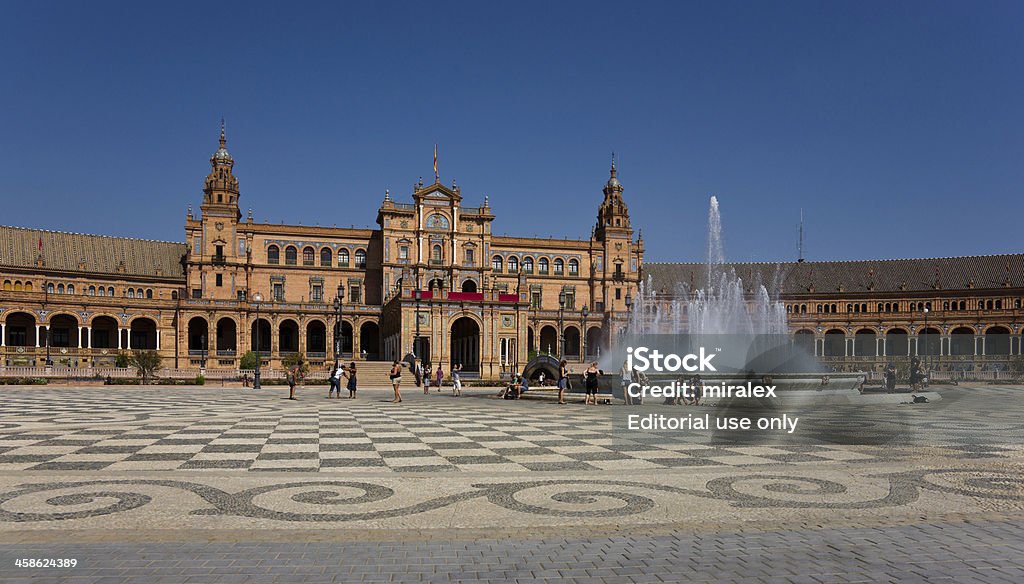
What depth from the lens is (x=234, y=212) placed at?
83250 mm

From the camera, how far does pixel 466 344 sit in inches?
2847

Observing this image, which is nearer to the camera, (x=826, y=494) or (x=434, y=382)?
(x=826, y=494)

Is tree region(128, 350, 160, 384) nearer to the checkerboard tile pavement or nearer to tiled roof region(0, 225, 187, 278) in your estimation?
the checkerboard tile pavement

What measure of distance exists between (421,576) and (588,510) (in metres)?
3.01

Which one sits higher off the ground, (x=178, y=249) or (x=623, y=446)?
(x=178, y=249)

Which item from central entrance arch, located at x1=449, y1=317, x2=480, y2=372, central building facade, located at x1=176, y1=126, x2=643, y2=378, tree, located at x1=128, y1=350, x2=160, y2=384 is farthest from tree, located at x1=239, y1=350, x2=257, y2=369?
central entrance arch, located at x1=449, y1=317, x2=480, y2=372

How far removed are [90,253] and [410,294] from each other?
4715 cm

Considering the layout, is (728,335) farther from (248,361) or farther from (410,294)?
(248,361)

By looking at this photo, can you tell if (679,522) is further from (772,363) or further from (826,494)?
(772,363)

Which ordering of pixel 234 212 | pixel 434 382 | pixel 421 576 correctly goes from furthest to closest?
pixel 234 212
pixel 434 382
pixel 421 576

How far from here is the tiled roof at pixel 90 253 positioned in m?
81.9

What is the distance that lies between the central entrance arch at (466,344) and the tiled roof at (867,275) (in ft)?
124

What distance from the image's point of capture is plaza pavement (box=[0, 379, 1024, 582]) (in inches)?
248

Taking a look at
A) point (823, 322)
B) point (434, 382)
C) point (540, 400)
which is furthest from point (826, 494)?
point (823, 322)
